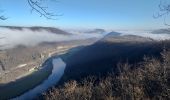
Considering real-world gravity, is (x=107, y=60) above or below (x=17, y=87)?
above

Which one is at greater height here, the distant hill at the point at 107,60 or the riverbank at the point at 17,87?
the distant hill at the point at 107,60

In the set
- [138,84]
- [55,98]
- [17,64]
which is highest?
[138,84]

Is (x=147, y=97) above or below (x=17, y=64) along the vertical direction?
above

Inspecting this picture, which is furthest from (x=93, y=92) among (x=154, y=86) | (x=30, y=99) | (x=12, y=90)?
(x=12, y=90)

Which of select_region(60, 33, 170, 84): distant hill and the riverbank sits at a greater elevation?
select_region(60, 33, 170, 84): distant hill

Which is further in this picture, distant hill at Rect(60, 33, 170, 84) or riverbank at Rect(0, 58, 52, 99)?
riverbank at Rect(0, 58, 52, 99)

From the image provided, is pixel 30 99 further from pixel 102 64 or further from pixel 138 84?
pixel 138 84

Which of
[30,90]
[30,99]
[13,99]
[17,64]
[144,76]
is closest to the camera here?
[144,76]

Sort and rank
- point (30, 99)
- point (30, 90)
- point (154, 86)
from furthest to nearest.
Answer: point (30, 90) < point (30, 99) < point (154, 86)

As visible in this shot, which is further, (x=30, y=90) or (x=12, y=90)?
(x=12, y=90)

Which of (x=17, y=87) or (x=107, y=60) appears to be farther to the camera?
(x=107, y=60)

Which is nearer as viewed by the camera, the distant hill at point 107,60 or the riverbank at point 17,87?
the distant hill at point 107,60
